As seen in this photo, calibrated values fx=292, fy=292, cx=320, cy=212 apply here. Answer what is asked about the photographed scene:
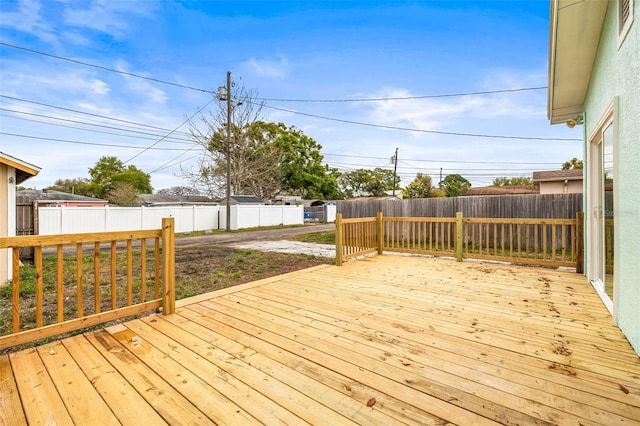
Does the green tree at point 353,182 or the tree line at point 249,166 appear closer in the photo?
the tree line at point 249,166

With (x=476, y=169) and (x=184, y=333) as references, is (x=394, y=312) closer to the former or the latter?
(x=184, y=333)

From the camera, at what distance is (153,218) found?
1349 centimetres

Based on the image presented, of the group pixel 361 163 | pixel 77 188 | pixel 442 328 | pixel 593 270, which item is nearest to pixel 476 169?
pixel 361 163

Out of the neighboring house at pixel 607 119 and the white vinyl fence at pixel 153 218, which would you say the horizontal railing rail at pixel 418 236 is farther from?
the white vinyl fence at pixel 153 218

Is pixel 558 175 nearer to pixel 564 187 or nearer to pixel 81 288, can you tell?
pixel 564 187

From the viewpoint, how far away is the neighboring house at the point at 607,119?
6.75ft

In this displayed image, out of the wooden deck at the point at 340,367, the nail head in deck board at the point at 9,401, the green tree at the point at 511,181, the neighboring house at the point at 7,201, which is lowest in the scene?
the wooden deck at the point at 340,367

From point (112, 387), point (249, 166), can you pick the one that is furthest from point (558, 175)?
point (249, 166)

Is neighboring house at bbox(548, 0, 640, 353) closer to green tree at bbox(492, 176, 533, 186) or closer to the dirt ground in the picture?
the dirt ground

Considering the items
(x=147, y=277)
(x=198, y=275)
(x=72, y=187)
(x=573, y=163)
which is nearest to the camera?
(x=147, y=277)

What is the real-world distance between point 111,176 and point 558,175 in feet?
157

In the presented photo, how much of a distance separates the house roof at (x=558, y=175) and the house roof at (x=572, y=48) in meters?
10.5

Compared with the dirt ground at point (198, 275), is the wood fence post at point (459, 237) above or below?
above

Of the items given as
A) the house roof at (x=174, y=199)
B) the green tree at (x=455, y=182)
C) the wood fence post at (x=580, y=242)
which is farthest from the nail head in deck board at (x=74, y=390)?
the green tree at (x=455, y=182)
